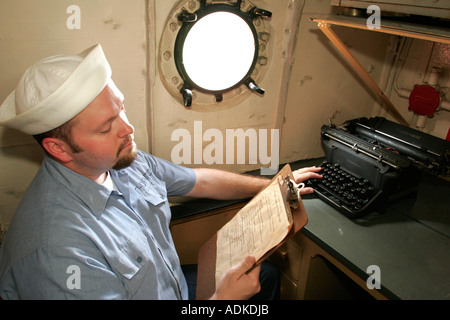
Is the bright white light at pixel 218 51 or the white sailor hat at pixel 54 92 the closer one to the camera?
the white sailor hat at pixel 54 92

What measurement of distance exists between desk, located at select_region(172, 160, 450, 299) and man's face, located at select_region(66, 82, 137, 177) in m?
0.50

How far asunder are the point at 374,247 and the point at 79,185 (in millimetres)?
1093

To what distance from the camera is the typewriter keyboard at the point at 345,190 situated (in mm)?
1422

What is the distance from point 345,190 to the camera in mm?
1511

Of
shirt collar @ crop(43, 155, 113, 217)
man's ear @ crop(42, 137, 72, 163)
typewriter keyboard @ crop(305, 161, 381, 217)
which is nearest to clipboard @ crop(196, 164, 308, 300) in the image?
typewriter keyboard @ crop(305, 161, 381, 217)

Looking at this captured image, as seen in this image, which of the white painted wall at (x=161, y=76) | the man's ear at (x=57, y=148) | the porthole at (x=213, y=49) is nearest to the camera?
the man's ear at (x=57, y=148)

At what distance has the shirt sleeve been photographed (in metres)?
1.44

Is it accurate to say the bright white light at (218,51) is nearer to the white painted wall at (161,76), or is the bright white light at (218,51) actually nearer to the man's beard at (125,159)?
the white painted wall at (161,76)

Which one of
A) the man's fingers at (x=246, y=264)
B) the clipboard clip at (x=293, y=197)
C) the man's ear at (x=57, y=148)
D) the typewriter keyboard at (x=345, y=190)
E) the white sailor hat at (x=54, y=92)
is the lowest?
the man's fingers at (x=246, y=264)

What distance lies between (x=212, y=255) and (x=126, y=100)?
731 millimetres

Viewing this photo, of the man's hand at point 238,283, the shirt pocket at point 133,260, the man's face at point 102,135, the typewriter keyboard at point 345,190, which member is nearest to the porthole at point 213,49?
the man's face at point 102,135

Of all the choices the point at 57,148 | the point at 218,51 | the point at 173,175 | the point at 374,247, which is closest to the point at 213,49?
the point at 218,51

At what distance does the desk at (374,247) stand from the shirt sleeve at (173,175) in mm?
115
